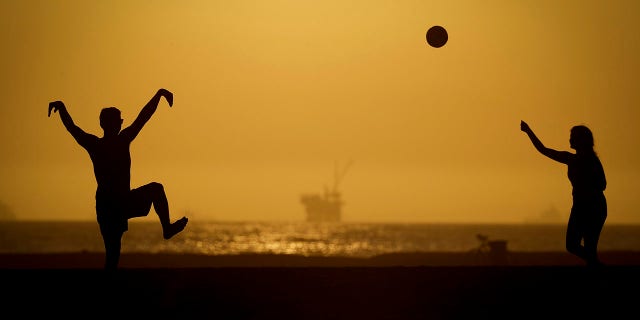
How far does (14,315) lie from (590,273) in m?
6.59

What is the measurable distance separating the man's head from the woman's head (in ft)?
19.7

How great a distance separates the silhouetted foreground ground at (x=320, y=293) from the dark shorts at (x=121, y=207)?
562 mm

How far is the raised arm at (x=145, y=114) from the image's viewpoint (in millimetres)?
10016

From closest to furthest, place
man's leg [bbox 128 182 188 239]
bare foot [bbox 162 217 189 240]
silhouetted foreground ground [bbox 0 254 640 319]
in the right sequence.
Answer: silhouetted foreground ground [bbox 0 254 640 319] < man's leg [bbox 128 182 188 239] < bare foot [bbox 162 217 189 240]

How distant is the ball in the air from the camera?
60.4 ft

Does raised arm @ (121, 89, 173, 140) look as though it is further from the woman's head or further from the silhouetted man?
the woman's head

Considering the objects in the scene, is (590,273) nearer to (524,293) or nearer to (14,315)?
(524,293)

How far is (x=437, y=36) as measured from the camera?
60.7ft

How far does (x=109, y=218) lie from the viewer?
9875mm

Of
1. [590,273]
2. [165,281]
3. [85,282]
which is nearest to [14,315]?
[85,282]

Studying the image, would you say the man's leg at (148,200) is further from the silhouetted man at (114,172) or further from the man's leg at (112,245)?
the man's leg at (112,245)

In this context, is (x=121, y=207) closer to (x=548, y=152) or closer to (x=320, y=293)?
(x=320, y=293)

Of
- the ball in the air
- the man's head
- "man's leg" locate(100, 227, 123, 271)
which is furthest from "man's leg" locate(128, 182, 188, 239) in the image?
the ball in the air

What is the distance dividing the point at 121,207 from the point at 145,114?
113cm
